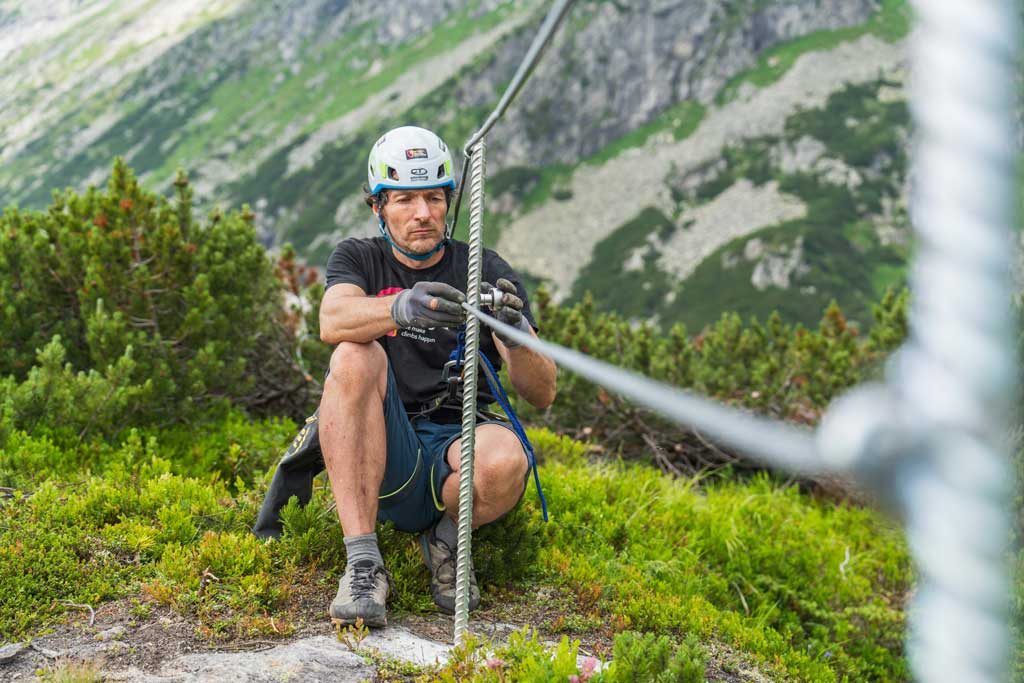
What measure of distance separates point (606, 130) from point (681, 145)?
1796 cm

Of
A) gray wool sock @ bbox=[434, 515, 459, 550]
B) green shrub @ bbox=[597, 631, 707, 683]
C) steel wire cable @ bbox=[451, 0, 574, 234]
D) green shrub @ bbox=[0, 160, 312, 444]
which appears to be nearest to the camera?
steel wire cable @ bbox=[451, 0, 574, 234]

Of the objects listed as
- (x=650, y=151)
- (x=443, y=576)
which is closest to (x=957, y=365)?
(x=443, y=576)

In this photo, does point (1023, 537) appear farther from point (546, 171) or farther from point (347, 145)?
point (347, 145)

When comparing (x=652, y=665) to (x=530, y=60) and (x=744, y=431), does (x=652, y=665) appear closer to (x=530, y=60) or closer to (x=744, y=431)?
(x=530, y=60)

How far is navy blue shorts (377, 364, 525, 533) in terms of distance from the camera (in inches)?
171

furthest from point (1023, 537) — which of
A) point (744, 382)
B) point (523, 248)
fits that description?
point (523, 248)

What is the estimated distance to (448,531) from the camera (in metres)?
4.53

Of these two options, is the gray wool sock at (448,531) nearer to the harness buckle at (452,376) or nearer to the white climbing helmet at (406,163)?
the harness buckle at (452,376)

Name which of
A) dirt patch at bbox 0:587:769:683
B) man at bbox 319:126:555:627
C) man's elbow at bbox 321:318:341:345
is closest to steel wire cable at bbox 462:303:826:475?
man at bbox 319:126:555:627

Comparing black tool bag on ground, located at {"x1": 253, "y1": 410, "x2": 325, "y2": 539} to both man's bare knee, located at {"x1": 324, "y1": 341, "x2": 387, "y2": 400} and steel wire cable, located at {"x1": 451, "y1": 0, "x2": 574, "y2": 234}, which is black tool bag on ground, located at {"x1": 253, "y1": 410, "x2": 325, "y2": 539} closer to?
man's bare knee, located at {"x1": 324, "y1": 341, "x2": 387, "y2": 400}

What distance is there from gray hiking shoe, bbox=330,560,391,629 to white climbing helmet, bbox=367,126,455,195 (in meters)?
2.11

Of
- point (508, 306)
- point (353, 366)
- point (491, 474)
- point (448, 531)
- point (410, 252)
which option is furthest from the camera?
point (410, 252)

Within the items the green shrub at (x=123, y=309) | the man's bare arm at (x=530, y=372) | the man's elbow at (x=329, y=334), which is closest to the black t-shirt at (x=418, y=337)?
the man's bare arm at (x=530, y=372)

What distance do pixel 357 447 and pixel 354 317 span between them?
26.9 inches
